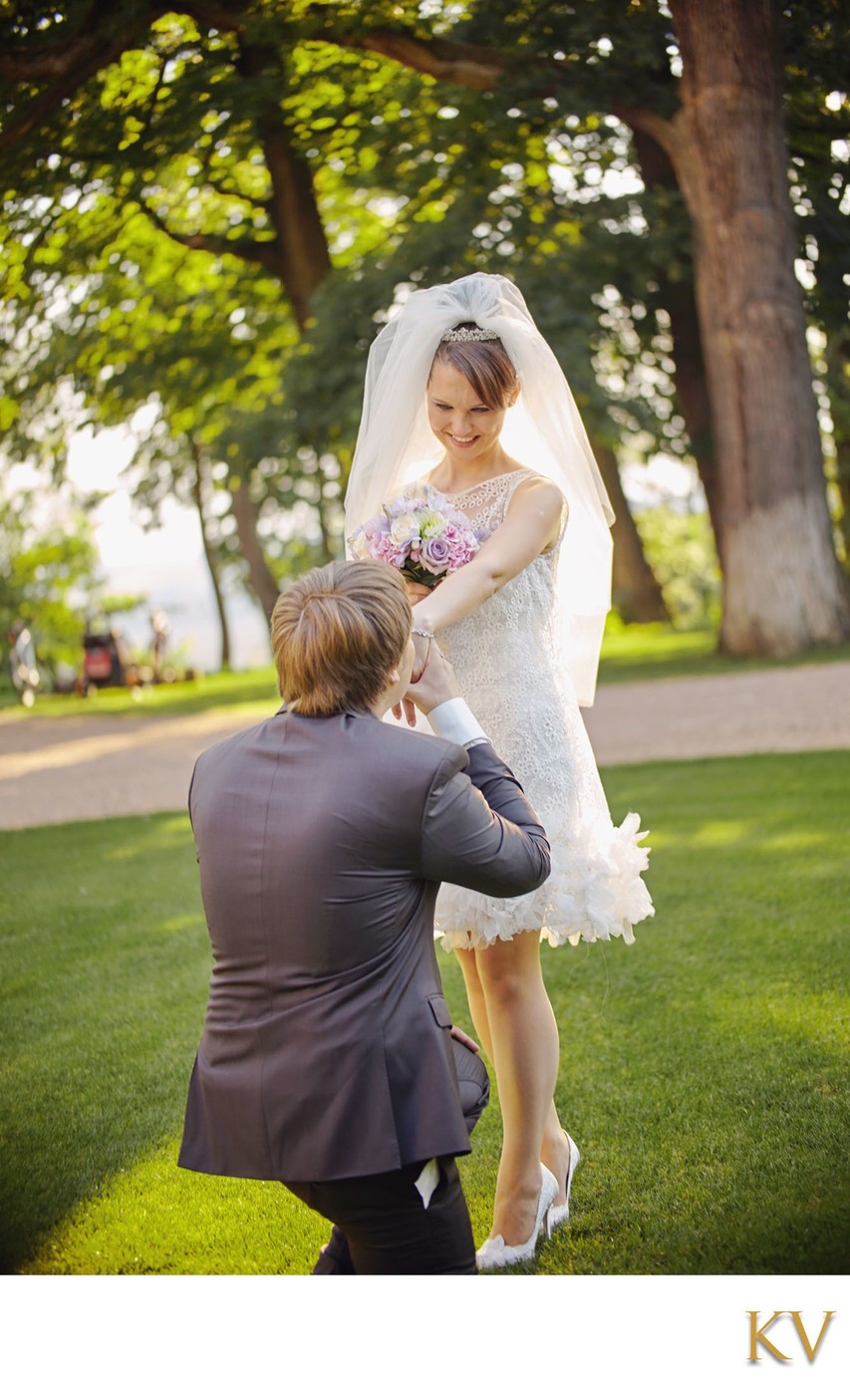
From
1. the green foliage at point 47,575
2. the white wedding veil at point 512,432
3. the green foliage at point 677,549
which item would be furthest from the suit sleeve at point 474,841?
the green foliage at point 677,549

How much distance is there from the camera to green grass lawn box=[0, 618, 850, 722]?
14.6 metres

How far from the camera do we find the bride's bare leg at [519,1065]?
9.92ft

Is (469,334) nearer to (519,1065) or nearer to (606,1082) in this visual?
(519,1065)

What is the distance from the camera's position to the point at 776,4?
6.52 metres

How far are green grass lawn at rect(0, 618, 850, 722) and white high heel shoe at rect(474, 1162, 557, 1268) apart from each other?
430 inches

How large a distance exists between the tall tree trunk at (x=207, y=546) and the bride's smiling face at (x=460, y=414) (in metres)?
22.2

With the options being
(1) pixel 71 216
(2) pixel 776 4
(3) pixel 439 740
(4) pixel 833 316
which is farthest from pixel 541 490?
(4) pixel 833 316

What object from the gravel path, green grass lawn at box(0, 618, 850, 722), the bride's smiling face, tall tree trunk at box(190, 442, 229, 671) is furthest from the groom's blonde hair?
tall tree trunk at box(190, 442, 229, 671)

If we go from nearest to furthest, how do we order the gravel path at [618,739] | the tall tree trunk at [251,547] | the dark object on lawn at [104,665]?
the gravel path at [618,739], the dark object on lawn at [104,665], the tall tree trunk at [251,547]

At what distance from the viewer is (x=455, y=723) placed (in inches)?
100

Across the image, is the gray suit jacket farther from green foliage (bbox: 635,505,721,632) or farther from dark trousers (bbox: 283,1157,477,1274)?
green foliage (bbox: 635,505,721,632)
